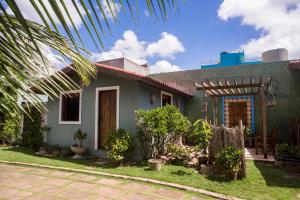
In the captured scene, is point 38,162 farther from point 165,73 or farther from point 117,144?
point 165,73

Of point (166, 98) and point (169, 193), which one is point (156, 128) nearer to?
point (169, 193)

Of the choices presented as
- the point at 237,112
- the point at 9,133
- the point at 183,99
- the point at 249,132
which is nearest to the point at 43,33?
the point at 249,132

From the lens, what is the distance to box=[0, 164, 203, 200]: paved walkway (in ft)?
15.6

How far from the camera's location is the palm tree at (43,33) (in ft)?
1.99

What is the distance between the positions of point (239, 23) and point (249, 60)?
25.9 ft

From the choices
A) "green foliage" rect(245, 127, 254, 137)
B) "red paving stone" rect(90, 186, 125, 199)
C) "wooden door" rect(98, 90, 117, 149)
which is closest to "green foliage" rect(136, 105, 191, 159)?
"wooden door" rect(98, 90, 117, 149)

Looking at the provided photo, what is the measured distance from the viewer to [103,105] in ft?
31.9

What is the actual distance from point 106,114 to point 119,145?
2.38 metres

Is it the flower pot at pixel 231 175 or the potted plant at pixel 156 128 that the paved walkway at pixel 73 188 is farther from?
the potted plant at pixel 156 128

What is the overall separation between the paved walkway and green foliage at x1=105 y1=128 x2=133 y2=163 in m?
1.36

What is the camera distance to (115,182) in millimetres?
5789

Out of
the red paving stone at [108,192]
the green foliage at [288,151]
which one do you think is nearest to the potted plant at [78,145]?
the red paving stone at [108,192]

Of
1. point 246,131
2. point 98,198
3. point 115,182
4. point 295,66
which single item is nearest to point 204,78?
point 246,131

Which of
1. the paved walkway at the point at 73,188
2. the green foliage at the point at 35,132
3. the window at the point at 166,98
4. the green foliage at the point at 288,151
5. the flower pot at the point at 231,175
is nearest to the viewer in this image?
the paved walkway at the point at 73,188
